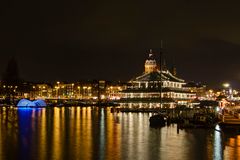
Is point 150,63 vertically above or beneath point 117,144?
above

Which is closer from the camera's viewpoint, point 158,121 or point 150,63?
point 158,121

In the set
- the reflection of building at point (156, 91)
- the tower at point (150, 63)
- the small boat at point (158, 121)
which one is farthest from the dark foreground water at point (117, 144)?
the tower at point (150, 63)

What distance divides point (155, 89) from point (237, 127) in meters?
64.2

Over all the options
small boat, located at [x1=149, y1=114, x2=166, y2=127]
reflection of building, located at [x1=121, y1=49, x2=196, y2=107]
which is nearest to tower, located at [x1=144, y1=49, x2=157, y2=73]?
reflection of building, located at [x1=121, y1=49, x2=196, y2=107]

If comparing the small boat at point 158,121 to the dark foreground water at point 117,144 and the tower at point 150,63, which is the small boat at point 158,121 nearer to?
the dark foreground water at point 117,144

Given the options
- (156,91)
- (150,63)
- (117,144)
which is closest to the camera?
(117,144)

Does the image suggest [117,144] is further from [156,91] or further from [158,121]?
[156,91]

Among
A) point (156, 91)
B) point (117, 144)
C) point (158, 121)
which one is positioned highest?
point (156, 91)

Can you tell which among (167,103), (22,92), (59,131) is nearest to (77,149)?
(59,131)

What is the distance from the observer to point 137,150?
34656mm

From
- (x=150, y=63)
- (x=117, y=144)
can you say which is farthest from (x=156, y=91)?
(x=117, y=144)

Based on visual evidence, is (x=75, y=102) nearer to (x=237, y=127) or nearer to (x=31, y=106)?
(x=31, y=106)

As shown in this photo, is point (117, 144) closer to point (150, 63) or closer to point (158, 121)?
point (158, 121)

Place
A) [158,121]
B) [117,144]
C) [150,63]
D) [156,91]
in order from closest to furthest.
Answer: [117,144], [158,121], [156,91], [150,63]
